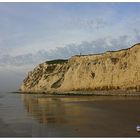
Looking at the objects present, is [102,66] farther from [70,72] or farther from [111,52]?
[70,72]

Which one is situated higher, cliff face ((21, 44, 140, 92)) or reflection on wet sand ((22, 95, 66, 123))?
cliff face ((21, 44, 140, 92))

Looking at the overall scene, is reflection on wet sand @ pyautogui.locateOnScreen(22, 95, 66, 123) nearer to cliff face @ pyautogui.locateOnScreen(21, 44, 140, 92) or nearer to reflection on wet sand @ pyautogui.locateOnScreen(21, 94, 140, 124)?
reflection on wet sand @ pyautogui.locateOnScreen(21, 94, 140, 124)

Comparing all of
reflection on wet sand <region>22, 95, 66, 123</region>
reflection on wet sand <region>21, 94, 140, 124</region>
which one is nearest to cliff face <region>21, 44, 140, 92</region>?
reflection on wet sand <region>21, 94, 140, 124</region>

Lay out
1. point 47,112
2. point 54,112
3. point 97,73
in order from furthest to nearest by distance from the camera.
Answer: point 97,73, point 54,112, point 47,112

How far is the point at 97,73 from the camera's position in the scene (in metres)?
68.6

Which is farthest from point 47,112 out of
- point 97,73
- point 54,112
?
point 97,73

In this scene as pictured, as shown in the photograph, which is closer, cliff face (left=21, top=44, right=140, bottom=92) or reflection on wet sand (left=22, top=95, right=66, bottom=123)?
reflection on wet sand (left=22, top=95, right=66, bottom=123)

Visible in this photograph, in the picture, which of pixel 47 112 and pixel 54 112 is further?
pixel 54 112

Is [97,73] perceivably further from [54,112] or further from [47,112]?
[47,112]

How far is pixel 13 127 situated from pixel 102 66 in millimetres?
50493

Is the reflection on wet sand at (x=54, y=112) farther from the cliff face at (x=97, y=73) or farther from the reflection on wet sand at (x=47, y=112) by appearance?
the cliff face at (x=97, y=73)

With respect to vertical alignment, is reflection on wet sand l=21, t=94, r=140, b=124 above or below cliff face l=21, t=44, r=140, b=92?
below

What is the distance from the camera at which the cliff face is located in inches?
2354

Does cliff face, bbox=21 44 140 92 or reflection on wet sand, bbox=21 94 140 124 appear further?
cliff face, bbox=21 44 140 92
